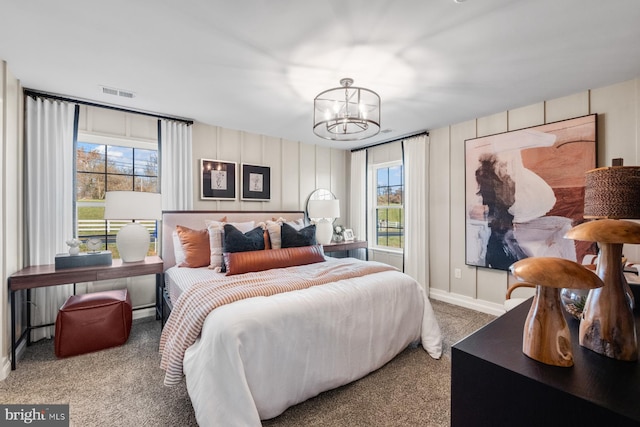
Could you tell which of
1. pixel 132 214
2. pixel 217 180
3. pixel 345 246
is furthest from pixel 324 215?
pixel 132 214

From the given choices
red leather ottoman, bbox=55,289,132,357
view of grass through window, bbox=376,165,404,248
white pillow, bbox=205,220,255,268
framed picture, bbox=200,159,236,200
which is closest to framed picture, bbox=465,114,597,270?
view of grass through window, bbox=376,165,404,248

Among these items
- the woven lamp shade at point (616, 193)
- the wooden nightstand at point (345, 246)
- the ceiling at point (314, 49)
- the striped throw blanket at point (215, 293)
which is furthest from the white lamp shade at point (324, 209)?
the woven lamp shade at point (616, 193)

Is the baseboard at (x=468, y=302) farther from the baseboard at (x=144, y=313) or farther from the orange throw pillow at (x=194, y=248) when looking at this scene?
the baseboard at (x=144, y=313)

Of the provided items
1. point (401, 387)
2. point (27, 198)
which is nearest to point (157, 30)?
point (27, 198)

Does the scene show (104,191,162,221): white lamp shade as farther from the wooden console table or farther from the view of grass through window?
the view of grass through window

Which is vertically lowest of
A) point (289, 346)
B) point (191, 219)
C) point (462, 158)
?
point (289, 346)

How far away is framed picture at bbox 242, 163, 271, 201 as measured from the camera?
4.03m

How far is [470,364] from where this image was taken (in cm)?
74

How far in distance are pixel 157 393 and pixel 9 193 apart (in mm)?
2004

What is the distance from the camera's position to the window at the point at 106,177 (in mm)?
3072

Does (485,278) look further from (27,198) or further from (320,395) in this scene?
(27,198)

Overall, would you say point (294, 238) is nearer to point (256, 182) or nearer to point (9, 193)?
point (256, 182)

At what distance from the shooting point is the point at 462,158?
12.1ft

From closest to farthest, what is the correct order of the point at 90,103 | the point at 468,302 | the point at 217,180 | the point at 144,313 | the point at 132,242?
1. the point at 132,242
2. the point at 90,103
3. the point at 144,313
4. the point at 468,302
5. the point at 217,180
